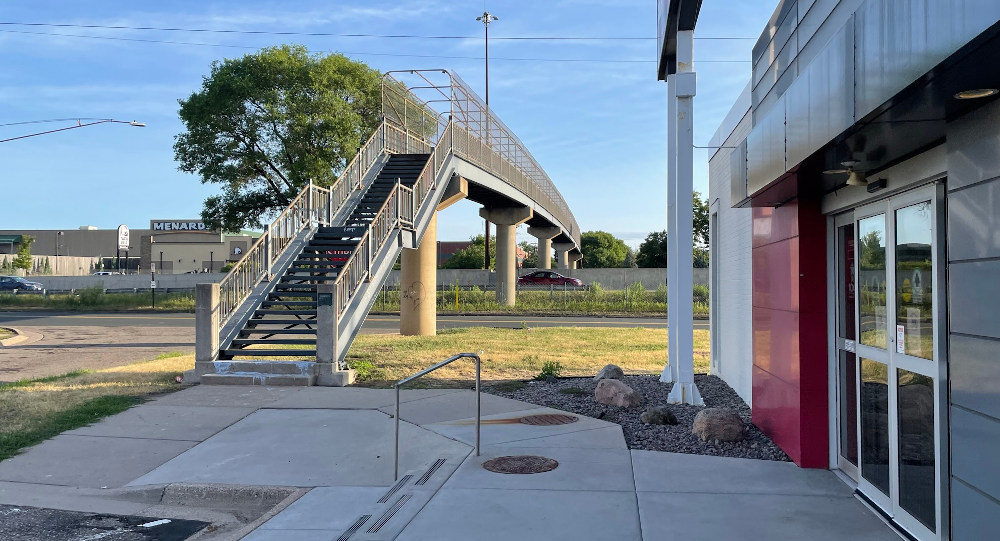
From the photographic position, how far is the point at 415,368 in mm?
13398

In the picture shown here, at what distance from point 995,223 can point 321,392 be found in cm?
961

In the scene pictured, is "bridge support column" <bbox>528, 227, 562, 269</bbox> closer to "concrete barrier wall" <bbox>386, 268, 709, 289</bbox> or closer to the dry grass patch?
"concrete barrier wall" <bbox>386, 268, 709, 289</bbox>

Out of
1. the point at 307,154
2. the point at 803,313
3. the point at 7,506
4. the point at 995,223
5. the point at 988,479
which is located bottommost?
the point at 7,506

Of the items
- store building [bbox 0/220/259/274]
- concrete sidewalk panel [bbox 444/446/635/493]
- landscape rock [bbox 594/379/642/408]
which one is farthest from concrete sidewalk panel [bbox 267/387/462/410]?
store building [bbox 0/220/259/274]

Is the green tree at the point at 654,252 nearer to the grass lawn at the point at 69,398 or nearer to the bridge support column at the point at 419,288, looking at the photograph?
the bridge support column at the point at 419,288

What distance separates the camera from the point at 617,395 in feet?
31.0

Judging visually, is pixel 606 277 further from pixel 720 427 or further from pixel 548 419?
pixel 720 427

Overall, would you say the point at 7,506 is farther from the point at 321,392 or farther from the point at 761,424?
the point at 761,424

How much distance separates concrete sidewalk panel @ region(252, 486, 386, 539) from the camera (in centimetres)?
525

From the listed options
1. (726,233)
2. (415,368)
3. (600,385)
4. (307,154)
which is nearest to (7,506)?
(600,385)

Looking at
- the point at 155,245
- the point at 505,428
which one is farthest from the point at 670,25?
the point at 155,245

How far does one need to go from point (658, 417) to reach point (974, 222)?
5.17 metres

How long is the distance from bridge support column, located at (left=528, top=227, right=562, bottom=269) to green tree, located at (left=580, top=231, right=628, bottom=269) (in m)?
38.4

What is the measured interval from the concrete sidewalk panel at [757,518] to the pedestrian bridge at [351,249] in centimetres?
769
